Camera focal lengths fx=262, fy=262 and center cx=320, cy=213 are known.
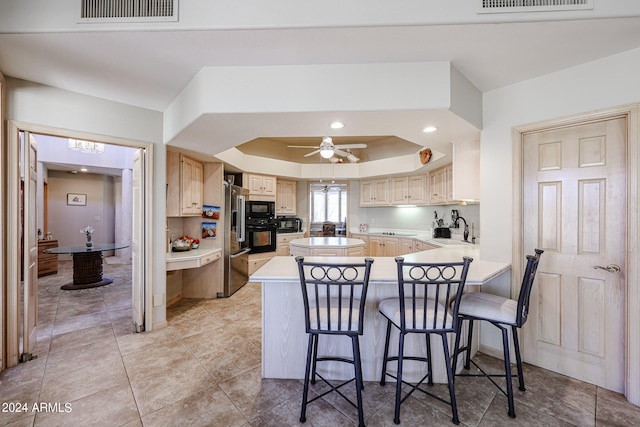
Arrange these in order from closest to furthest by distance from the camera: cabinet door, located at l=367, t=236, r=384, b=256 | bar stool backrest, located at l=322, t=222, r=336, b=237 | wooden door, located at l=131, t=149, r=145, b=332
→ wooden door, located at l=131, t=149, r=145, b=332, cabinet door, located at l=367, t=236, r=384, b=256, bar stool backrest, located at l=322, t=222, r=336, b=237

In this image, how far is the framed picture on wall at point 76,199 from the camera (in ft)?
23.7

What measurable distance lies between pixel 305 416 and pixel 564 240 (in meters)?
2.41

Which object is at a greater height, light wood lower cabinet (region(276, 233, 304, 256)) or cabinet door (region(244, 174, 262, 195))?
cabinet door (region(244, 174, 262, 195))

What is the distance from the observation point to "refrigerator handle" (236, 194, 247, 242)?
438 centimetres

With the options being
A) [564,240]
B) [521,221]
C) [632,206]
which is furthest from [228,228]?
[632,206]

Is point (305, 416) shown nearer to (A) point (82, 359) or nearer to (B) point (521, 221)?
(A) point (82, 359)

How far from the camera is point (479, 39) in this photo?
1.72 meters

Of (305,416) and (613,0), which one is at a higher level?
(613,0)

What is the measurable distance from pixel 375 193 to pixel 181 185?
4016 mm

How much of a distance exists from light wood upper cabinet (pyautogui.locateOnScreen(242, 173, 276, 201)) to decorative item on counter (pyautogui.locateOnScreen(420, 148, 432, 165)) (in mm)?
2915

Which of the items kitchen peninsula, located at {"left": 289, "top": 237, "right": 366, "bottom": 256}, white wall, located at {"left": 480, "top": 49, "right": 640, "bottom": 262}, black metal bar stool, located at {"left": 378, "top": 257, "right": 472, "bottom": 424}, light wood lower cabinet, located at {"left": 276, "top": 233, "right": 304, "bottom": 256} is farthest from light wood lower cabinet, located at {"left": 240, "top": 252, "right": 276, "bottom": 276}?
white wall, located at {"left": 480, "top": 49, "right": 640, "bottom": 262}

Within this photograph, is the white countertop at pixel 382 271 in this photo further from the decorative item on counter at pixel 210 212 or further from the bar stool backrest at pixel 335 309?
the decorative item on counter at pixel 210 212

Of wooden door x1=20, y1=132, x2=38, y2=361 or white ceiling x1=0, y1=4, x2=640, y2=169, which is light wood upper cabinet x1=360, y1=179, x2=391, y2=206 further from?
wooden door x1=20, y1=132, x2=38, y2=361

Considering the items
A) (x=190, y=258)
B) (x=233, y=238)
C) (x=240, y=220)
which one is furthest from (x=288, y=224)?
(x=190, y=258)
